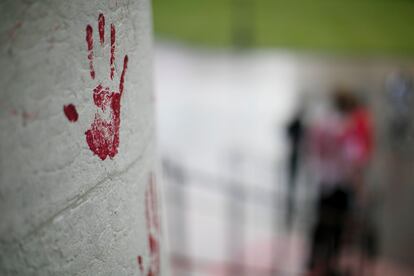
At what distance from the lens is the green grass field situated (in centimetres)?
290

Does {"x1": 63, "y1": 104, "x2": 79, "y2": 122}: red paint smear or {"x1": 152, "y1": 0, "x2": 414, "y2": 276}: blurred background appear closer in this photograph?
{"x1": 63, "y1": 104, "x2": 79, "y2": 122}: red paint smear

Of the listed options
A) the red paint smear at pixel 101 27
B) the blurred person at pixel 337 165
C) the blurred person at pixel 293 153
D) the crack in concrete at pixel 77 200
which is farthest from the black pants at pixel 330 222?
the red paint smear at pixel 101 27

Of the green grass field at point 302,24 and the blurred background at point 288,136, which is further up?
the green grass field at point 302,24

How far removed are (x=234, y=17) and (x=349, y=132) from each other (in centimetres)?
122

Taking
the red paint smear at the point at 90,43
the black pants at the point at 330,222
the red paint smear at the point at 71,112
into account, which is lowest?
the black pants at the point at 330,222

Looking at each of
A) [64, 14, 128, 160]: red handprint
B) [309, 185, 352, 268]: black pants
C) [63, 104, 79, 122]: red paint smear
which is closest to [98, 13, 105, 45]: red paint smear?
[64, 14, 128, 160]: red handprint

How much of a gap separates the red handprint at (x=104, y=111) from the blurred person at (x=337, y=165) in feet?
9.58

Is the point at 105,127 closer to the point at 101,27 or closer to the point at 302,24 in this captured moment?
the point at 101,27

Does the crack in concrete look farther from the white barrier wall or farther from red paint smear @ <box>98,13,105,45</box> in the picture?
red paint smear @ <box>98,13,105,45</box>

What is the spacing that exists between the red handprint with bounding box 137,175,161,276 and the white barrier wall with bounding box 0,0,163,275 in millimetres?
25

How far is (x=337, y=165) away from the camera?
11.8ft

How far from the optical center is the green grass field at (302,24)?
290 centimetres

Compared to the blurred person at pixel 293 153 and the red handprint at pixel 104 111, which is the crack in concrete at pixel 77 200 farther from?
the blurred person at pixel 293 153

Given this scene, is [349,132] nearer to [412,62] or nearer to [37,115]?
[412,62]
